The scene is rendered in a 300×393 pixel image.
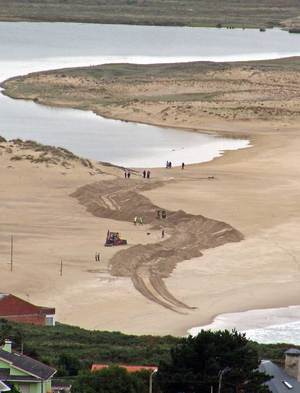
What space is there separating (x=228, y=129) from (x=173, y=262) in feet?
101

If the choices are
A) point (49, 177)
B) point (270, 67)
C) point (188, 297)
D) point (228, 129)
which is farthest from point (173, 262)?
point (270, 67)

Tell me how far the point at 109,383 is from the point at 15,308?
1218cm

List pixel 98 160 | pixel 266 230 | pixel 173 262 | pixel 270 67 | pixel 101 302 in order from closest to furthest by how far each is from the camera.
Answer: pixel 101 302
pixel 173 262
pixel 266 230
pixel 98 160
pixel 270 67

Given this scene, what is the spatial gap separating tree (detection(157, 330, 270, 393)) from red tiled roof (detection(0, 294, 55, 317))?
10461 mm

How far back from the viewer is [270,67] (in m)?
97.7

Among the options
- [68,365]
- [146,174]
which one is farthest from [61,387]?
[146,174]

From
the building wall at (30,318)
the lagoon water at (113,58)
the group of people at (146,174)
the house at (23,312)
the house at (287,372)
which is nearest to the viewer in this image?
the house at (287,372)

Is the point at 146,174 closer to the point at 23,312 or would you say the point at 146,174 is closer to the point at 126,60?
the point at 23,312

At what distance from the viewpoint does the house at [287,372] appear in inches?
956

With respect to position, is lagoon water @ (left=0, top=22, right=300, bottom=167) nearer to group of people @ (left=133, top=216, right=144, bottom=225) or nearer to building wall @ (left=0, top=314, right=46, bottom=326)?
group of people @ (left=133, top=216, right=144, bottom=225)

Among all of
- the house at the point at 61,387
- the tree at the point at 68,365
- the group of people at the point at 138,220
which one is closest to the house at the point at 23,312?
the tree at the point at 68,365

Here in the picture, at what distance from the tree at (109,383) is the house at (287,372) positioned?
2848 millimetres

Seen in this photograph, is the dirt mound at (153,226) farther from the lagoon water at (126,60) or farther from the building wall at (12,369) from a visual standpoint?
the building wall at (12,369)

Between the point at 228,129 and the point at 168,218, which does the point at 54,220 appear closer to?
the point at 168,218
